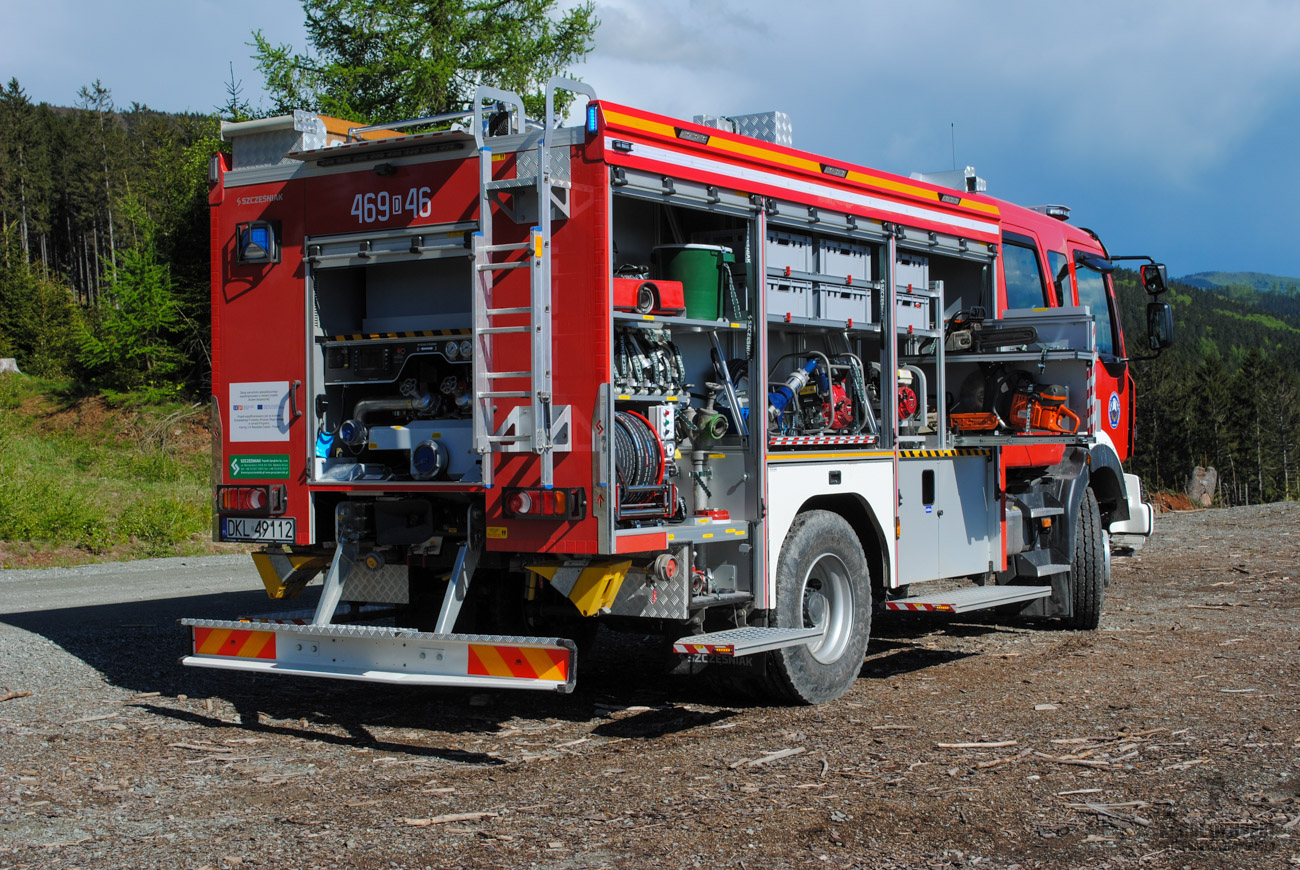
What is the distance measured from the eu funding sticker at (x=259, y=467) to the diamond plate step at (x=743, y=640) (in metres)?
2.51

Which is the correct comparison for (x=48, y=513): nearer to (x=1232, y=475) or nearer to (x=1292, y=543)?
(x=1292, y=543)

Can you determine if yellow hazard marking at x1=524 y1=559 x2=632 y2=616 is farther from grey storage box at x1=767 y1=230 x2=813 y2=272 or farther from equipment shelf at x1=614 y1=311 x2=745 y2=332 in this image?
grey storage box at x1=767 y1=230 x2=813 y2=272

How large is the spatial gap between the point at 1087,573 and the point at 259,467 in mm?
6659

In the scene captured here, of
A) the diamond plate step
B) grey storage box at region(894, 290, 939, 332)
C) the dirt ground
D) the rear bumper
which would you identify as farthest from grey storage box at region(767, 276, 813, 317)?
the rear bumper

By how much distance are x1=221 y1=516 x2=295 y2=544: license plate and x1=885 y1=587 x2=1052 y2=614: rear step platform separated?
3.76 metres

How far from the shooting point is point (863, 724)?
6.85 meters

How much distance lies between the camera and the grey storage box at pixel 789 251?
751cm

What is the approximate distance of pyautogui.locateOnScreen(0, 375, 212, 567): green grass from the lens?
18156 mm

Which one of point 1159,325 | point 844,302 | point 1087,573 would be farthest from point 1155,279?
point 844,302

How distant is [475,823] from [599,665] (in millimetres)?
4070

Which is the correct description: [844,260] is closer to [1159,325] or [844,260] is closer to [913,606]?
[913,606]

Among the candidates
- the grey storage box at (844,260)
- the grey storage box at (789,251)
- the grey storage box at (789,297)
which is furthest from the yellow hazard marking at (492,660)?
the grey storage box at (844,260)

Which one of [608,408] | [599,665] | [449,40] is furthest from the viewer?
[449,40]

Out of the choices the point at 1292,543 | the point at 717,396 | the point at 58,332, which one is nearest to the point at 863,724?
the point at 717,396
